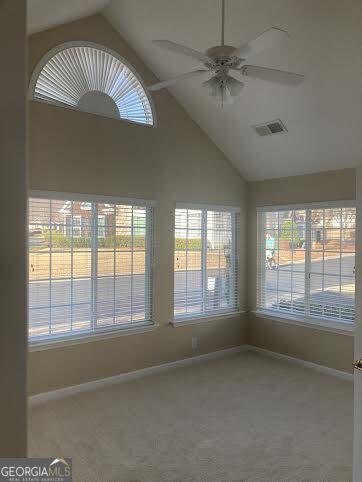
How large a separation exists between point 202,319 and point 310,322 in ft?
4.40

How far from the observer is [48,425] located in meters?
3.30

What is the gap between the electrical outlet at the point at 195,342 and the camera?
4.95 metres

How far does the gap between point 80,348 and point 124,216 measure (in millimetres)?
1480

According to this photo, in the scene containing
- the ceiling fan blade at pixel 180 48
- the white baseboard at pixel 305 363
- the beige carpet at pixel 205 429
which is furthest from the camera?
the white baseboard at pixel 305 363

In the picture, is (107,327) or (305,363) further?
(305,363)

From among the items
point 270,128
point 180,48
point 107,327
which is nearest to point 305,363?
point 107,327

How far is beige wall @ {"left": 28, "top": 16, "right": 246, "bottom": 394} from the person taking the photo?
381 centimetres

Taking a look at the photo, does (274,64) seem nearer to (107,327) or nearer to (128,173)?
(128,173)

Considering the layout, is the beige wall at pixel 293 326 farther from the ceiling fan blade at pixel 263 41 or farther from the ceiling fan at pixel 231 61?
the ceiling fan blade at pixel 263 41

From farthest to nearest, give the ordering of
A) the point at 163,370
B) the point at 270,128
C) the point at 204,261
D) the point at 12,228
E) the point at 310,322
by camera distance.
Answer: the point at 204,261 < the point at 310,322 < the point at 163,370 < the point at 270,128 < the point at 12,228

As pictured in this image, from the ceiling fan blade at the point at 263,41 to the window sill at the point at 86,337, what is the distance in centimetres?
305

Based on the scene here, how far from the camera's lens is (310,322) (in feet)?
15.8

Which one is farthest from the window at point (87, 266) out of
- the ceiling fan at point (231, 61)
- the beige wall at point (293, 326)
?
the ceiling fan at point (231, 61)

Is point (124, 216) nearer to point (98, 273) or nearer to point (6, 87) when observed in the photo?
point (98, 273)
